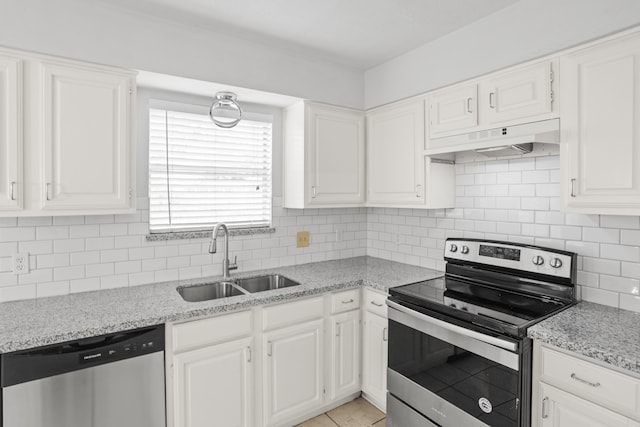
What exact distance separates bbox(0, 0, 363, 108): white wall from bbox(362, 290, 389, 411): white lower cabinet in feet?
5.11

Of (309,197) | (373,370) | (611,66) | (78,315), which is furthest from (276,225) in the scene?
(611,66)

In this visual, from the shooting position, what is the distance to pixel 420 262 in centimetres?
290

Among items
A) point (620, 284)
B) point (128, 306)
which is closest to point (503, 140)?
point (620, 284)

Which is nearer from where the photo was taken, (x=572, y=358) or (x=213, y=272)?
(x=572, y=358)

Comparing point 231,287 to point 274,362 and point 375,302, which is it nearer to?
point 274,362

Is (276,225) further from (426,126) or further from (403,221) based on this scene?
(426,126)

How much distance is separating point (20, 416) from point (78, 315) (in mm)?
434

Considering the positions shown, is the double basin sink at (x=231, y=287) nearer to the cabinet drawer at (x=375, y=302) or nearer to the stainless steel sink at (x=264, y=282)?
the stainless steel sink at (x=264, y=282)

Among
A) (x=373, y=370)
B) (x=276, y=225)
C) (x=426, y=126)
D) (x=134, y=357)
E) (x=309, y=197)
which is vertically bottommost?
A: (x=373, y=370)

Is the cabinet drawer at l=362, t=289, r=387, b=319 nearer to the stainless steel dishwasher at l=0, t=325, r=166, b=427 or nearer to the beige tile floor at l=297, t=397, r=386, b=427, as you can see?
the beige tile floor at l=297, t=397, r=386, b=427

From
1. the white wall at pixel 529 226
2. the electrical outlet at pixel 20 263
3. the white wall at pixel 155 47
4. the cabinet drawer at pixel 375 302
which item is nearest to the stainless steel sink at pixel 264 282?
the cabinet drawer at pixel 375 302

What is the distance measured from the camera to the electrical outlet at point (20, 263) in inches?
77.2

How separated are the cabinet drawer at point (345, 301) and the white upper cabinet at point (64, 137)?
1.36m

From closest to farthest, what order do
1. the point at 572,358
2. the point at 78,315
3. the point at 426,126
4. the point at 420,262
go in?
the point at 572,358 → the point at 78,315 → the point at 426,126 → the point at 420,262
